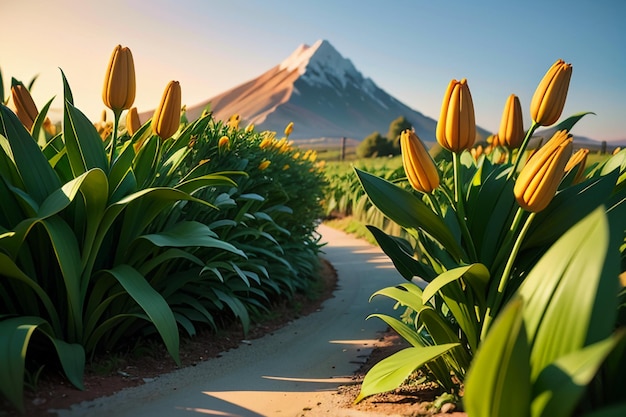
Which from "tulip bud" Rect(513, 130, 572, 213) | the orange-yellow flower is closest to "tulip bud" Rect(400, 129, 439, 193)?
"tulip bud" Rect(513, 130, 572, 213)

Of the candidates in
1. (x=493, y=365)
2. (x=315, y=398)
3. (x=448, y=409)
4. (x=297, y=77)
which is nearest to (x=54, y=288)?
(x=315, y=398)

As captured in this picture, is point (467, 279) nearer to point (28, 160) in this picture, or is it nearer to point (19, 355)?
point (19, 355)

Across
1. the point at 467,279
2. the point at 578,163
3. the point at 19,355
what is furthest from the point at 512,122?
the point at 19,355

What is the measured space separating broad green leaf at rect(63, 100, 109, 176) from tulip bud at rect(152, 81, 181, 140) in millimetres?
326

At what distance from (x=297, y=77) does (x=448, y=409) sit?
12053 centimetres

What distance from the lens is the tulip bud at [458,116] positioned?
7.80 feet

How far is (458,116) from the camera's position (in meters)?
2.39

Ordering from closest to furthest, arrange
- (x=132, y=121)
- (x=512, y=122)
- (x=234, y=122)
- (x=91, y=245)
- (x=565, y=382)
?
(x=565, y=382) → (x=512, y=122) → (x=91, y=245) → (x=132, y=121) → (x=234, y=122)

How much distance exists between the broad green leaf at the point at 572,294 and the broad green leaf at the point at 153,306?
169 cm

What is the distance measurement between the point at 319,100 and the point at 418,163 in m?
121

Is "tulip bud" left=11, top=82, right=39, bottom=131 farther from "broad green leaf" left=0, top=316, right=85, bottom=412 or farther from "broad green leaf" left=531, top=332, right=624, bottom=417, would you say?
"broad green leaf" left=531, top=332, right=624, bottom=417

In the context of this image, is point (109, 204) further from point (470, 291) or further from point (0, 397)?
point (470, 291)

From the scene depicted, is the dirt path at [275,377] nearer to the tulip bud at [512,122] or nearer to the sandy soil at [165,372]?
the sandy soil at [165,372]

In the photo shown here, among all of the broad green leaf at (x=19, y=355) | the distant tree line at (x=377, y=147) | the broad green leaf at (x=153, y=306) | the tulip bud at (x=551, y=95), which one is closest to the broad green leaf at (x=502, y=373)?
the tulip bud at (x=551, y=95)
